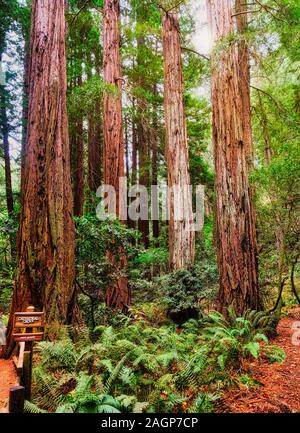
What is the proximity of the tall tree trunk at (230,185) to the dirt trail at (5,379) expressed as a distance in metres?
3.91

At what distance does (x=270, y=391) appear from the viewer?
14.3ft

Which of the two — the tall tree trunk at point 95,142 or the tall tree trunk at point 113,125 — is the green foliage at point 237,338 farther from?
the tall tree trunk at point 95,142

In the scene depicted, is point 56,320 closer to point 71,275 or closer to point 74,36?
point 71,275

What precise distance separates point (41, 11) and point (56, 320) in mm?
5137

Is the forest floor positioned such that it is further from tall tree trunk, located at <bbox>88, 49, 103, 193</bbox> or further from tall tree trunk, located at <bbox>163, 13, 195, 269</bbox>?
tall tree trunk, located at <bbox>88, 49, 103, 193</bbox>

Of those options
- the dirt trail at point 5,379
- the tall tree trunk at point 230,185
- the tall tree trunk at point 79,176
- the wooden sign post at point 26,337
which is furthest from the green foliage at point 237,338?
the tall tree trunk at point 79,176

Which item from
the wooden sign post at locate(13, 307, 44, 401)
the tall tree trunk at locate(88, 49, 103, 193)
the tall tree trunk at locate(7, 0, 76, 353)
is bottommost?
the wooden sign post at locate(13, 307, 44, 401)

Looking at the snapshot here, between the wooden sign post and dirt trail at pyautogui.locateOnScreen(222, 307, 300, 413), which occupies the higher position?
the wooden sign post

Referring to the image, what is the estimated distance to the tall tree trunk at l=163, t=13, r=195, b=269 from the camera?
29.8 feet

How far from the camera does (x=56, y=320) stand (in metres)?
5.34

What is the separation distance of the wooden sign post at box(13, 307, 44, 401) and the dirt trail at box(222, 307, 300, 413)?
2171 mm

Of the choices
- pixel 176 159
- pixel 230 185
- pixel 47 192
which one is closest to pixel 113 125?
pixel 176 159

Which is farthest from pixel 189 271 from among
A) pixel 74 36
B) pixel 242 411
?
pixel 74 36

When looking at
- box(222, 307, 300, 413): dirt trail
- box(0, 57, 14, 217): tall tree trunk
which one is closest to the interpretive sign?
box(222, 307, 300, 413): dirt trail
